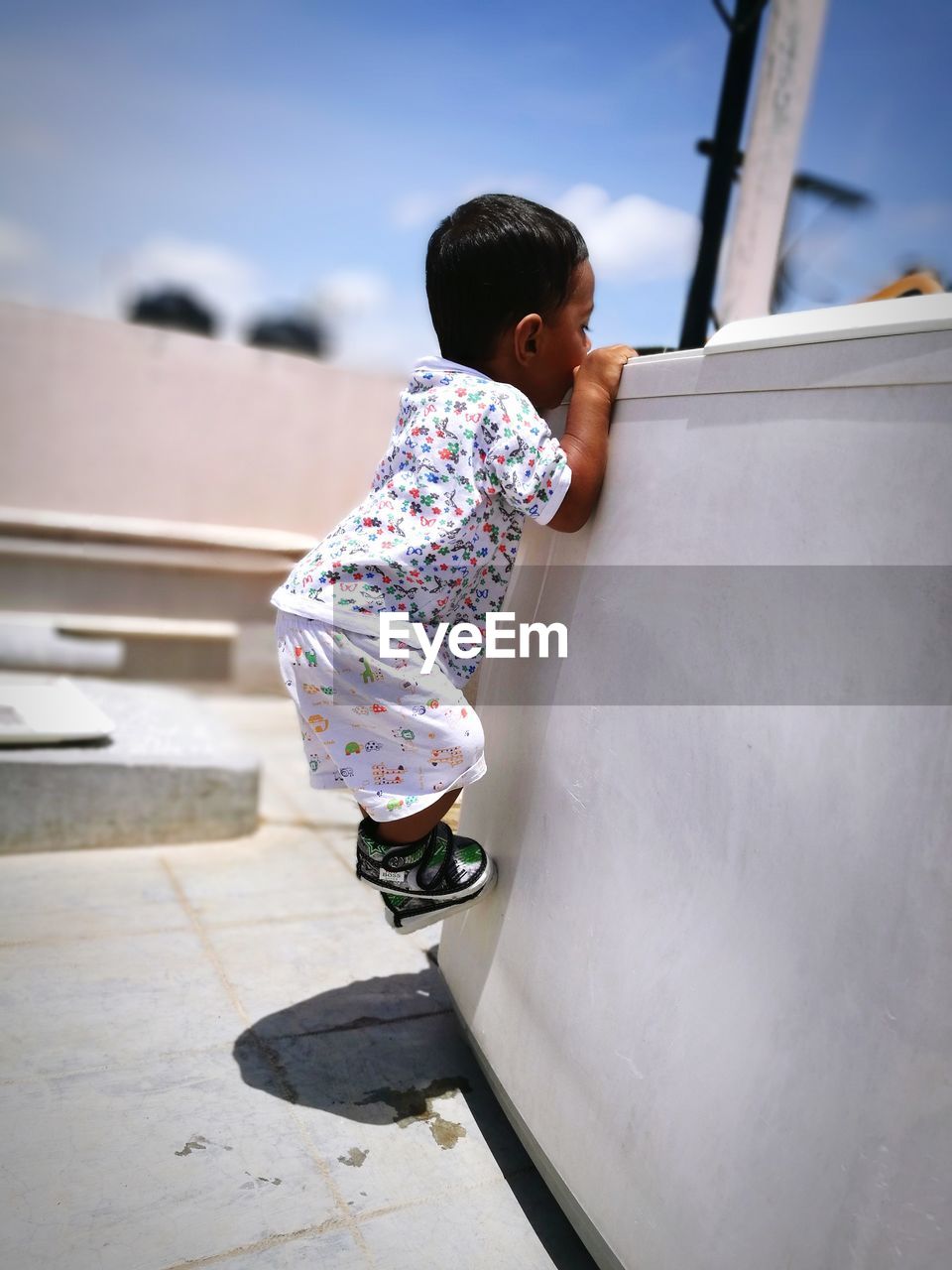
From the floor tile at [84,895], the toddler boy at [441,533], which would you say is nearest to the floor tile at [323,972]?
the floor tile at [84,895]

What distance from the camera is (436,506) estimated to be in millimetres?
1594

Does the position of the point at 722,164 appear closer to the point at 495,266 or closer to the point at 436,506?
the point at 495,266

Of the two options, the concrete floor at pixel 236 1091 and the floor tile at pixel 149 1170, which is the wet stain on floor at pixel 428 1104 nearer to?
the concrete floor at pixel 236 1091

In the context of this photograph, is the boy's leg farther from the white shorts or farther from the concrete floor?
the concrete floor

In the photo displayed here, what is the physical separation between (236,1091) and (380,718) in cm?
77

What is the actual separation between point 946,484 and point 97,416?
6.10m

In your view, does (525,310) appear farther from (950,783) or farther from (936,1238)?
(936,1238)

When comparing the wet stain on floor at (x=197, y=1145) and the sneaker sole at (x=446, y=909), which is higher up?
the sneaker sole at (x=446, y=909)

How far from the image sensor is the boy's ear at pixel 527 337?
1.64 m

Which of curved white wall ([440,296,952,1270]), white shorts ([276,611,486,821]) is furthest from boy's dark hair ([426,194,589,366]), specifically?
white shorts ([276,611,486,821])

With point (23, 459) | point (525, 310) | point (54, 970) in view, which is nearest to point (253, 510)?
point (23, 459)

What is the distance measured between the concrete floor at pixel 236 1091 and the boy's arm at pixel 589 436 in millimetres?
1127

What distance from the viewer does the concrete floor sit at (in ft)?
4.67

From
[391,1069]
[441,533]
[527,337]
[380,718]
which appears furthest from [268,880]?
[527,337]
